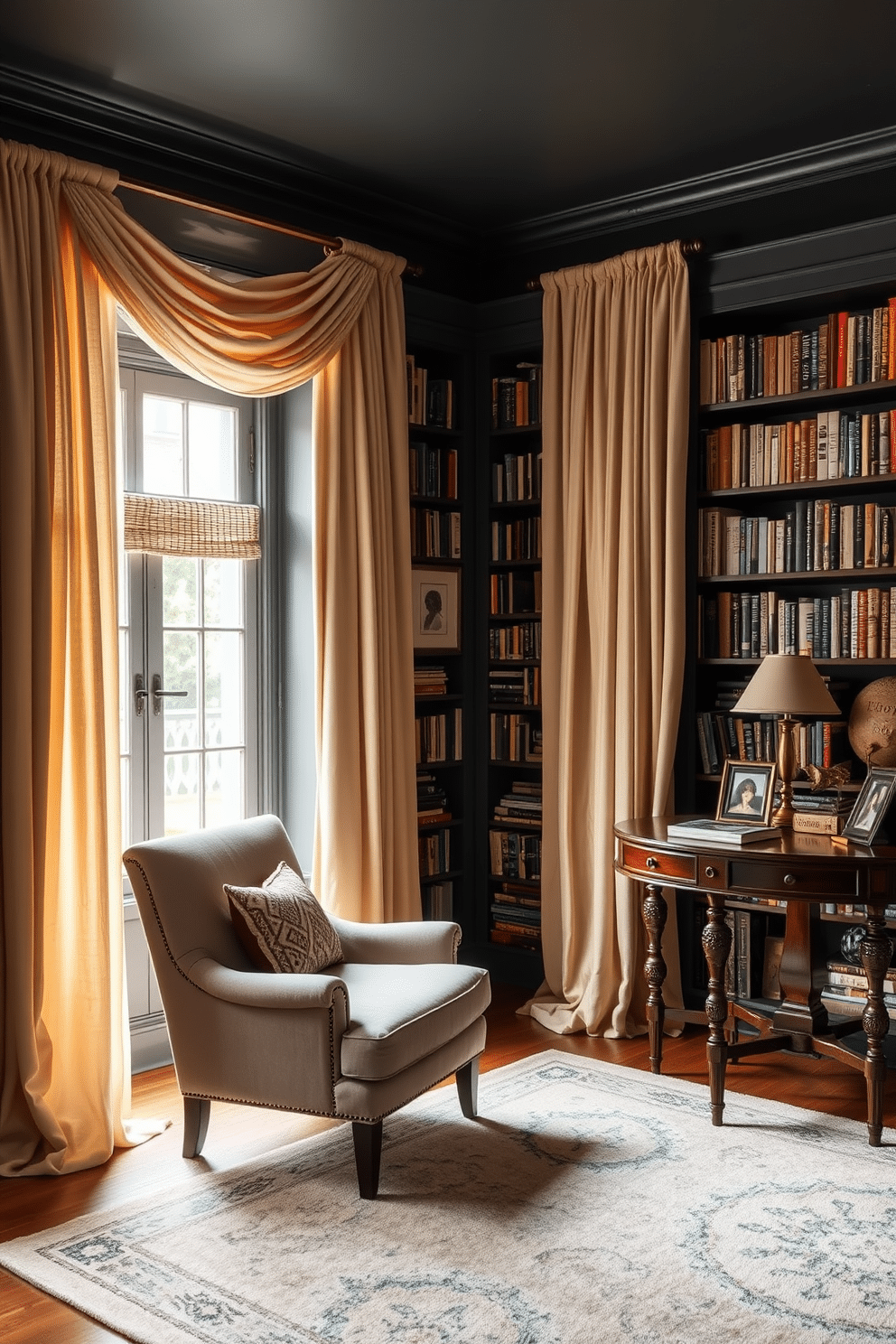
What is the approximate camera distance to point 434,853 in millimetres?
5102

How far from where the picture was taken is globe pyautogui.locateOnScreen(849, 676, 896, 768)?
405 centimetres

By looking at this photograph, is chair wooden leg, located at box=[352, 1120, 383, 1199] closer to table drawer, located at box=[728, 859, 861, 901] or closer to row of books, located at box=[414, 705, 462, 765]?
table drawer, located at box=[728, 859, 861, 901]

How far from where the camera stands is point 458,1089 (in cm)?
365

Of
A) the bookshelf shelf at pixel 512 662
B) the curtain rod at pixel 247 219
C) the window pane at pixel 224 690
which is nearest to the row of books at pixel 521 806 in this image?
the bookshelf shelf at pixel 512 662

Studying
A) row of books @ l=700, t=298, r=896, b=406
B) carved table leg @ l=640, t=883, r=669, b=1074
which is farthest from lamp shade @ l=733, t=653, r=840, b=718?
row of books @ l=700, t=298, r=896, b=406

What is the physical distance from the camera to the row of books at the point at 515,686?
16.7 ft

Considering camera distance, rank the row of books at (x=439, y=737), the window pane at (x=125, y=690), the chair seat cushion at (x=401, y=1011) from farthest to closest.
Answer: the row of books at (x=439, y=737)
the window pane at (x=125, y=690)
the chair seat cushion at (x=401, y=1011)

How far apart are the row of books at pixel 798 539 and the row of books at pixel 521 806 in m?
1.19

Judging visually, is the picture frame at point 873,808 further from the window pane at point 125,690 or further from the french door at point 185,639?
the window pane at point 125,690

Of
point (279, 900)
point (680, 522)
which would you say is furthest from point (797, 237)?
point (279, 900)

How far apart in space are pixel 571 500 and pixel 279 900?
197cm

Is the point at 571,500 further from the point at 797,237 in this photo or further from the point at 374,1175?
the point at 374,1175

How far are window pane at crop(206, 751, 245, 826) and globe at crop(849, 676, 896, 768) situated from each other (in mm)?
2158

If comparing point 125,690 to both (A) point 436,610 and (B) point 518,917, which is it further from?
(B) point 518,917
